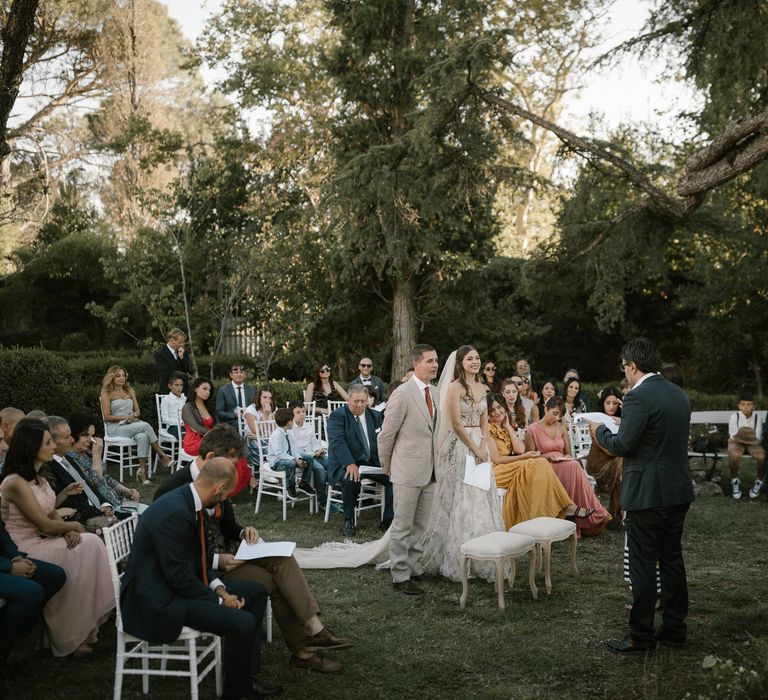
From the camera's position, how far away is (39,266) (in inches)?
896

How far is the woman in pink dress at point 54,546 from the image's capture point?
4.66m

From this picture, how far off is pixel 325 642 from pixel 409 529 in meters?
1.55

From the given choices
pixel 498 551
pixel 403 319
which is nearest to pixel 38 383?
pixel 498 551

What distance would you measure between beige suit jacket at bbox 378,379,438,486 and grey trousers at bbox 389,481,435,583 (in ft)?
0.36

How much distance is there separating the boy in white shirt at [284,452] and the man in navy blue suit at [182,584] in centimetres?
473

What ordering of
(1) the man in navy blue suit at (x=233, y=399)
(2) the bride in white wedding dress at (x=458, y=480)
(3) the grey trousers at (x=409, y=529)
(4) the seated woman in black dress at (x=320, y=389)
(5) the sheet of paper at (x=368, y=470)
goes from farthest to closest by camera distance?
(4) the seated woman in black dress at (x=320, y=389), (1) the man in navy blue suit at (x=233, y=399), (5) the sheet of paper at (x=368, y=470), (2) the bride in white wedding dress at (x=458, y=480), (3) the grey trousers at (x=409, y=529)

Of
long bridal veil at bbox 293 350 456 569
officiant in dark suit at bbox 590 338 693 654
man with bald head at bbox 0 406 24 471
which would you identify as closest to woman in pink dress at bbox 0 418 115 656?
man with bald head at bbox 0 406 24 471

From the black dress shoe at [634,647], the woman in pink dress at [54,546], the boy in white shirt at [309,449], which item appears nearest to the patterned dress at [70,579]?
the woman in pink dress at [54,546]

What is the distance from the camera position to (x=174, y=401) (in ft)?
35.1

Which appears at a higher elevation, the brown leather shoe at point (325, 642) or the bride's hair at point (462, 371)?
the bride's hair at point (462, 371)

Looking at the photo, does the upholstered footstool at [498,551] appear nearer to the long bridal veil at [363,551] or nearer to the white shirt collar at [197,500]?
the long bridal veil at [363,551]

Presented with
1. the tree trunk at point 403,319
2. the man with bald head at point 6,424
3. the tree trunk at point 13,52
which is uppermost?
the tree trunk at point 13,52

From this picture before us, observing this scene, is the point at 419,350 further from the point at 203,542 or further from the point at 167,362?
the point at 167,362

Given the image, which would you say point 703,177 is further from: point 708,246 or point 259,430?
point 708,246
